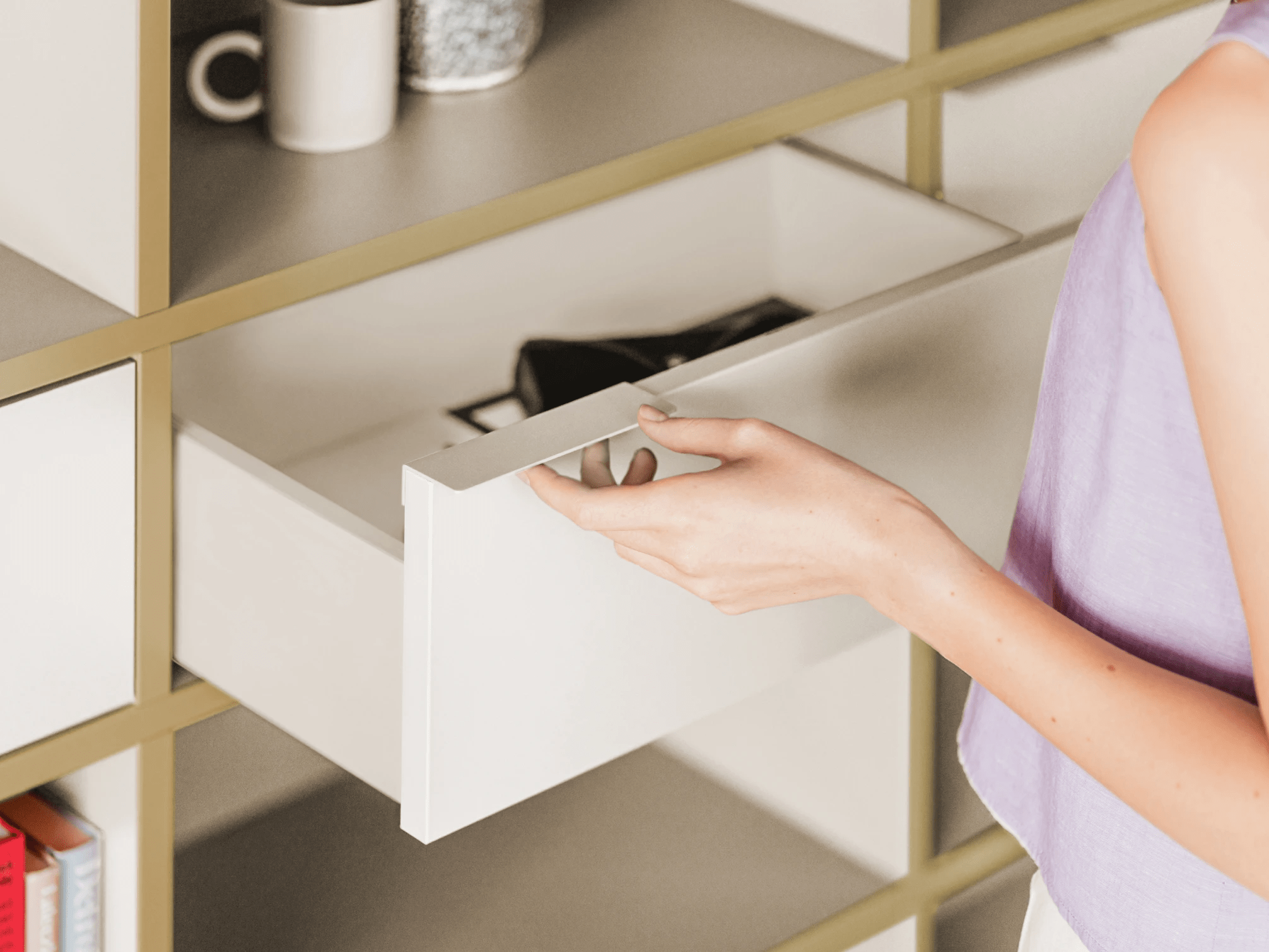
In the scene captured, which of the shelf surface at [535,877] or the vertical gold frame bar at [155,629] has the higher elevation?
the vertical gold frame bar at [155,629]

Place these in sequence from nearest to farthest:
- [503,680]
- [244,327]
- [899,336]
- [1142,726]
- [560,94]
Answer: [1142,726], [503,680], [899,336], [244,327], [560,94]

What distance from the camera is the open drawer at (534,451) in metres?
0.74

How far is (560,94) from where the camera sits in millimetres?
1063

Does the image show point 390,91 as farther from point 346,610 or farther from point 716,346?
point 346,610

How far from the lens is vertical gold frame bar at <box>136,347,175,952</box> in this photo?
81 cm

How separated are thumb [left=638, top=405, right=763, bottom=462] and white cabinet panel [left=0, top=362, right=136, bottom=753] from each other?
0.26m

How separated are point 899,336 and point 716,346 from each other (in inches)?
10.0

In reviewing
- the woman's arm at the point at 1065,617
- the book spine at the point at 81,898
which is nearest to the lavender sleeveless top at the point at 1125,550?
the woman's arm at the point at 1065,617

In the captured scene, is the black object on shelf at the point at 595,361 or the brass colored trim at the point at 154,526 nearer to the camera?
the brass colored trim at the point at 154,526

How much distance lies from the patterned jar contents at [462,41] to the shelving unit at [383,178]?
14 millimetres

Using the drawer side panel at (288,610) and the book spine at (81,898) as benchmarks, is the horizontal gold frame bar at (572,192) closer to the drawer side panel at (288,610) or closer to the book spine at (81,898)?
the drawer side panel at (288,610)

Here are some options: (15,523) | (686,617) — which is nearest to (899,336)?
(686,617)

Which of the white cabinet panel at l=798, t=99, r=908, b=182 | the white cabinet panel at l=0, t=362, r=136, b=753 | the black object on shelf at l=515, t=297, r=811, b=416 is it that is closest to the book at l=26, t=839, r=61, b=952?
the white cabinet panel at l=0, t=362, r=136, b=753

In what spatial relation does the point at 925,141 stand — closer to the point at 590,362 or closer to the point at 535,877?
the point at 590,362
